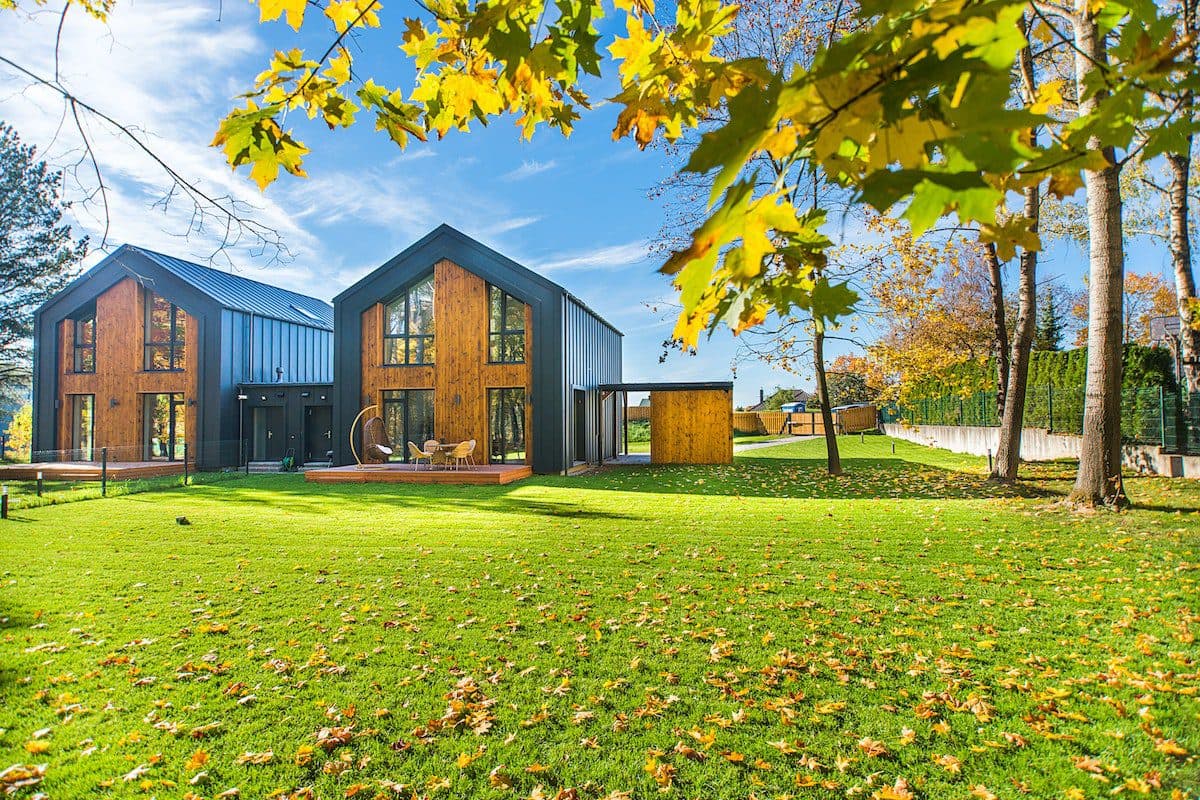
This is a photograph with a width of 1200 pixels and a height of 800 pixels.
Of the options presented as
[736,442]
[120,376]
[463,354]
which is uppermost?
[463,354]

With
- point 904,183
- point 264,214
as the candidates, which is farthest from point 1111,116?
point 264,214

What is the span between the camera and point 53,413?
74.0 ft

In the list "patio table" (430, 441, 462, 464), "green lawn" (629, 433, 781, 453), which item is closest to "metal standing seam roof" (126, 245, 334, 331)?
"patio table" (430, 441, 462, 464)

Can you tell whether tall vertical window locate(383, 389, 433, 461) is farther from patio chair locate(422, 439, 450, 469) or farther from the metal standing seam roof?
the metal standing seam roof

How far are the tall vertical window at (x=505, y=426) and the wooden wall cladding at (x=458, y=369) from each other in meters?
0.22

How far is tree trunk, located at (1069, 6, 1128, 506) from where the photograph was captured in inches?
351

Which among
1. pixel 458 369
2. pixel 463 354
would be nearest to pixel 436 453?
pixel 458 369

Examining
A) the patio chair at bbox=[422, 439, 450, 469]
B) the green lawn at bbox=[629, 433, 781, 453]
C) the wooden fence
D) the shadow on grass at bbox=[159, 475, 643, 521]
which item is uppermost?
the wooden fence

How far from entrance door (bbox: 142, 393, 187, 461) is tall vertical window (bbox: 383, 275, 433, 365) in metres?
8.42

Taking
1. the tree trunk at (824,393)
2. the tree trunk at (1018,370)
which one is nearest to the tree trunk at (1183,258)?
the tree trunk at (1018,370)

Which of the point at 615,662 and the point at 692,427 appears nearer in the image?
the point at 615,662

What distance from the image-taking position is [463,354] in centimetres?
1944

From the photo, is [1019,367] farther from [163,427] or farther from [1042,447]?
[163,427]

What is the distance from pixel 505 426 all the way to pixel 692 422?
20.0ft
